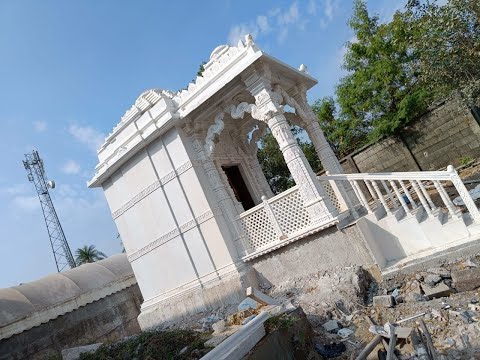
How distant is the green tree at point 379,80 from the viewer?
14.4 m

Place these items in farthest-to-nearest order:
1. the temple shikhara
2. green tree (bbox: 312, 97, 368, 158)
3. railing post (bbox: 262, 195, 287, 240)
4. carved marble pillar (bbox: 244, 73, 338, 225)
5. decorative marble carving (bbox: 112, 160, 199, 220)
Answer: green tree (bbox: 312, 97, 368, 158), decorative marble carving (bbox: 112, 160, 199, 220), railing post (bbox: 262, 195, 287, 240), carved marble pillar (bbox: 244, 73, 338, 225), the temple shikhara

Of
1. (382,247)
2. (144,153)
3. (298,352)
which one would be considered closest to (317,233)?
(382,247)

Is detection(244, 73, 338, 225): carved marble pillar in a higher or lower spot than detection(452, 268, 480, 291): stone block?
higher

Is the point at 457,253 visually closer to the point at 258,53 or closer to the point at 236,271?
the point at 236,271

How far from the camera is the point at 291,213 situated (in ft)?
24.1

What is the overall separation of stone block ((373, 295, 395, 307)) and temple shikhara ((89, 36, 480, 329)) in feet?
3.07

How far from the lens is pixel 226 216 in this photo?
8055mm

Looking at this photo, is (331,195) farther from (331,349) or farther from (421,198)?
(331,349)

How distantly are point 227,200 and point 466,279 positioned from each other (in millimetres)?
4846

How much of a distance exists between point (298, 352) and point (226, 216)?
3.84 meters

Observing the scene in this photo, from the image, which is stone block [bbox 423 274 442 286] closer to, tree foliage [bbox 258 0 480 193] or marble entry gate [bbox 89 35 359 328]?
marble entry gate [bbox 89 35 359 328]

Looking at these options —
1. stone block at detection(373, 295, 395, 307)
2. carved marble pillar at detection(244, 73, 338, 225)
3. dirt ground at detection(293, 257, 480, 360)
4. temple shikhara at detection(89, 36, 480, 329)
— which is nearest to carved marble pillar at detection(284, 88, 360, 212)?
temple shikhara at detection(89, 36, 480, 329)

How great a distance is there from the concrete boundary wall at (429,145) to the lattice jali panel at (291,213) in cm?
767

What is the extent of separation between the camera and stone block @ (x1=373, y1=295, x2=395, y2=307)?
17.6ft
